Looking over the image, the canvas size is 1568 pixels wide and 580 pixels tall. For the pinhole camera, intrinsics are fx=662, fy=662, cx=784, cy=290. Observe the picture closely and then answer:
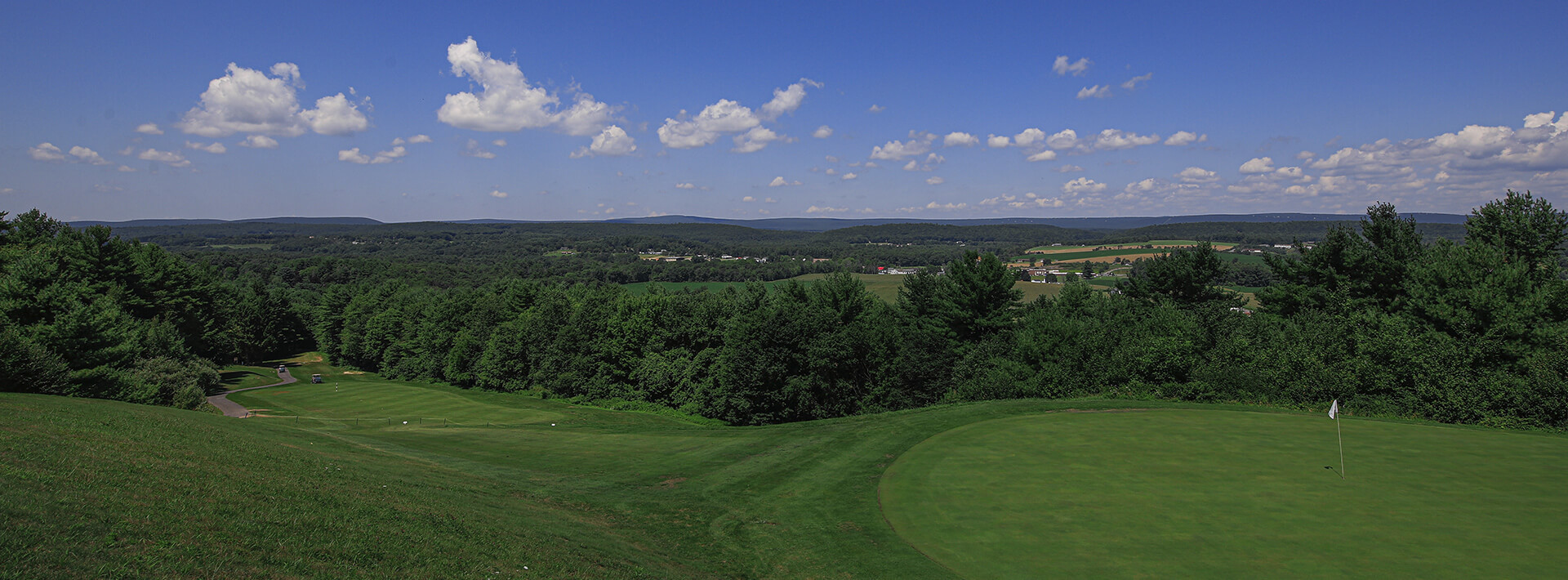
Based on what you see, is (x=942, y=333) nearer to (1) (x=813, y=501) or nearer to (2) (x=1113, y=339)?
(2) (x=1113, y=339)

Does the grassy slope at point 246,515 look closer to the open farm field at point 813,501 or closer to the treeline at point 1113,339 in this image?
the open farm field at point 813,501

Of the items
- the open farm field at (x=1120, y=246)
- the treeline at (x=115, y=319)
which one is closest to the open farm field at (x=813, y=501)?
the treeline at (x=115, y=319)

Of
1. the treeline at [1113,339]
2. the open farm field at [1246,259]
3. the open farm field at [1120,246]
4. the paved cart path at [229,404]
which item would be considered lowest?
the paved cart path at [229,404]

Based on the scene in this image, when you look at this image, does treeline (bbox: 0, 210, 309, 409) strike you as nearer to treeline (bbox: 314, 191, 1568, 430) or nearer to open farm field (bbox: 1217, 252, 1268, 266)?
treeline (bbox: 314, 191, 1568, 430)

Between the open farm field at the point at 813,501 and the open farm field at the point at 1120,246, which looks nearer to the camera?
the open farm field at the point at 813,501

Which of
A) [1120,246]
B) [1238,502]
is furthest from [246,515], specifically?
[1120,246]

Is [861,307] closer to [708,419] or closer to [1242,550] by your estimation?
[708,419]

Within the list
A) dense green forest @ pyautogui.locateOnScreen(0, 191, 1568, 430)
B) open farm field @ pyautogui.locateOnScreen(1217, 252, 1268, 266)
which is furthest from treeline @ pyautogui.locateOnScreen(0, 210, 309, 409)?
open farm field @ pyautogui.locateOnScreen(1217, 252, 1268, 266)
